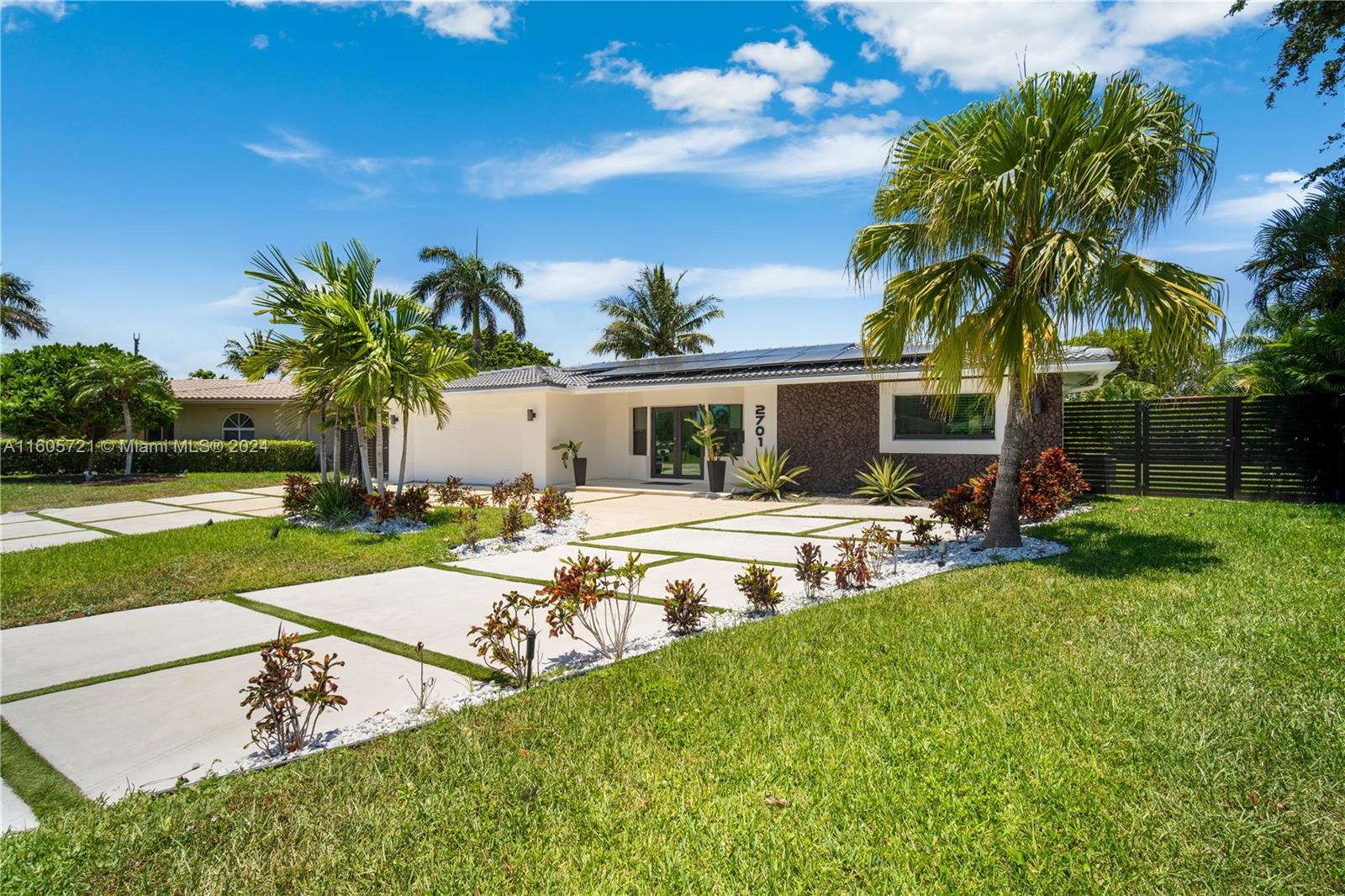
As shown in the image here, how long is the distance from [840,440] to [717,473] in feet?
9.67

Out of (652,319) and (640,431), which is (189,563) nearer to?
(640,431)

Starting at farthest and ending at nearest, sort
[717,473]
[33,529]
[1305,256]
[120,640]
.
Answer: [717,473] < [1305,256] < [33,529] < [120,640]

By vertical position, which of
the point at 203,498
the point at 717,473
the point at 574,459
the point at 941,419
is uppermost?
the point at 941,419

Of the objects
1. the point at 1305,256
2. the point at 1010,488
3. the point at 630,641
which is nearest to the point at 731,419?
the point at 1010,488

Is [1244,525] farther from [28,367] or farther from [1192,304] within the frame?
[28,367]

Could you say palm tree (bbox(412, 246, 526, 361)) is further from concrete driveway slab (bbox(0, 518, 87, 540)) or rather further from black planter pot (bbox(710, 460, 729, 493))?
concrete driveway slab (bbox(0, 518, 87, 540))

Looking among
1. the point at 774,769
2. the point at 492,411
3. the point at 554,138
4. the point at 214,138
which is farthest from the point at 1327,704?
the point at 492,411

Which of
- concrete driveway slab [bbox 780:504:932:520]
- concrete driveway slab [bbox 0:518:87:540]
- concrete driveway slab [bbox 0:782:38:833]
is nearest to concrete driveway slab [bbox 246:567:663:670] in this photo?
concrete driveway slab [bbox 0:782:38:833]

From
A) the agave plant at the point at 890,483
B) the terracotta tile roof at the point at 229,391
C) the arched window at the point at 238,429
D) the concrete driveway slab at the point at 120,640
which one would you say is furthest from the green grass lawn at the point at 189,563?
the arched window at the point at 238,429

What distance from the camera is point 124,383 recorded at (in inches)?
826

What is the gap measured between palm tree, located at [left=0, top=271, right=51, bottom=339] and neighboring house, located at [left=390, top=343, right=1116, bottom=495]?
2735 cm

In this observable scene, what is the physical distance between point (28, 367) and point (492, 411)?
46.1 ft

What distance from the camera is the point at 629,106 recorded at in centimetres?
1248

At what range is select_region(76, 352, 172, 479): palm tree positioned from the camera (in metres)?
20.5
